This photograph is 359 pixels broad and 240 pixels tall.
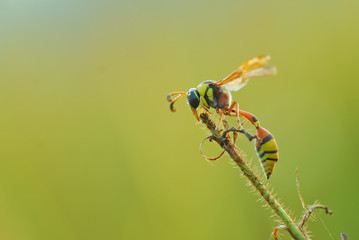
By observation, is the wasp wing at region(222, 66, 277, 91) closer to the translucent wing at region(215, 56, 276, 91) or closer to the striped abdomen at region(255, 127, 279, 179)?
the translucent wing at region(215, 56, 276, 91)

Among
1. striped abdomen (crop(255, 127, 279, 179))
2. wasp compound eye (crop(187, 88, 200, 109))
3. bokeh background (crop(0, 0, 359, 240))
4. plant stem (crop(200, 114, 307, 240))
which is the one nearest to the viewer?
plant stem (crop(200, 114, 307, 240))

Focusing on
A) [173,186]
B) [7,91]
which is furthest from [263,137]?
[7,91]

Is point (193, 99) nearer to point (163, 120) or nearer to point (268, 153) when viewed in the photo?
point (268, 153)

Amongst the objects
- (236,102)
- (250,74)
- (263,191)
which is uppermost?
(250,74)

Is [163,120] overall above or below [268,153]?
above

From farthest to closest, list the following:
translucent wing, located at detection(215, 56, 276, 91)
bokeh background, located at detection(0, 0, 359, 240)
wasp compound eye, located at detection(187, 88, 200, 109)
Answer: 1. bokeh background, located at detection(0, 0, 359, 240)
2. wasp compound eye, located at detection(187, 88, 200, 109)
3. translucent wing, located at detection(215, 56, 276, 91)

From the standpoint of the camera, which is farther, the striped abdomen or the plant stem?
the striped abdomen

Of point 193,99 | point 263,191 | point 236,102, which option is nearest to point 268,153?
point 236,102

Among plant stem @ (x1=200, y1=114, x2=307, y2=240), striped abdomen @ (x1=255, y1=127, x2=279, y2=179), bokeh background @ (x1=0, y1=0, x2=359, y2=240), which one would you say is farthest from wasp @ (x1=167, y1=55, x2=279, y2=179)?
bokeh background @ (x1=0, y1=0, x2=359, y2=240)
